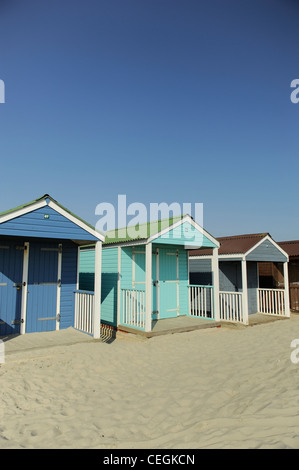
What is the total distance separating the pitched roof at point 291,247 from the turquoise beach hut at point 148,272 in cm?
551

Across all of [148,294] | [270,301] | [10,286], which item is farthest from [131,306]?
[270,301]

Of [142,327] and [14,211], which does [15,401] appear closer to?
[14,211]

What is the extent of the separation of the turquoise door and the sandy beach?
263 cm

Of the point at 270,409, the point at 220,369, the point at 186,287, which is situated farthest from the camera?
the point at 186,287

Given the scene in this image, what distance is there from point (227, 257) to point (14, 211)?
768 cm

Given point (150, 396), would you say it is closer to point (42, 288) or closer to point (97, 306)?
point (97, 306)

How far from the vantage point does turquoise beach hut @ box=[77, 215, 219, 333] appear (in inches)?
366

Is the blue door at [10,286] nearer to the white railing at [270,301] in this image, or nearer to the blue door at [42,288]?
the blue door at [42,288]

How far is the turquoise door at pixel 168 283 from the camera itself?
34.4 feet

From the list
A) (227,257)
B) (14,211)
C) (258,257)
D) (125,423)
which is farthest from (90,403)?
(258,257)

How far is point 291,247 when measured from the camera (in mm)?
15086

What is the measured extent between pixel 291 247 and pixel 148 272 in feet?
30.9

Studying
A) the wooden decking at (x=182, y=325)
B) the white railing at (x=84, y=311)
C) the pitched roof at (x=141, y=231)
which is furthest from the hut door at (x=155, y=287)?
the white railing at (x=84, y=311)
